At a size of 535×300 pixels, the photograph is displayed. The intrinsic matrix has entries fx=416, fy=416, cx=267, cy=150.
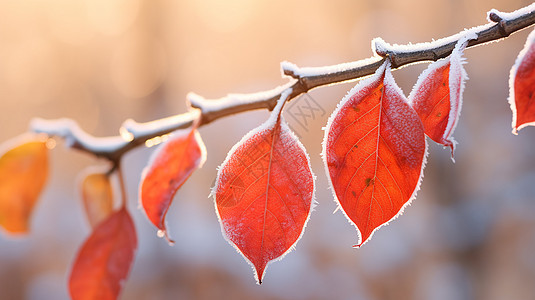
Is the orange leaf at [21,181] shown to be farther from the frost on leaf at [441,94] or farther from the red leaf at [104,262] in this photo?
the frost on leaf at [441,94]

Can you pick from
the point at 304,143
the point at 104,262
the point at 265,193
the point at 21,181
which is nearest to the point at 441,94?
the point at 265,193

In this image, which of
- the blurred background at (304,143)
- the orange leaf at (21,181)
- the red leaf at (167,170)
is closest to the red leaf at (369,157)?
the red leaf at (167,170)

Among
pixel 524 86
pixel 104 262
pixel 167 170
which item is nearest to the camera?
pixel 524 86

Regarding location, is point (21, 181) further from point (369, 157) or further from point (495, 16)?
point (495, 16)

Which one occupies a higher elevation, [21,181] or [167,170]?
[21,181]

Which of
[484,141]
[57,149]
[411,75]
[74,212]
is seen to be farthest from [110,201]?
[57,149]

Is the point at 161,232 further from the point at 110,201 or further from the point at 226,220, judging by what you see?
the point at 110,201
